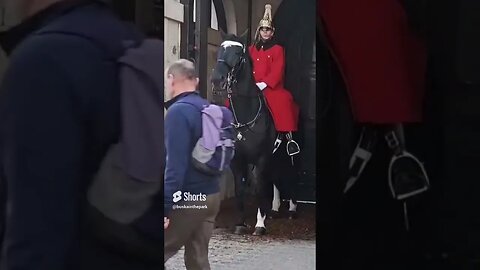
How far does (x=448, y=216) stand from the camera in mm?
2773

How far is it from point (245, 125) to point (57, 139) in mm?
761

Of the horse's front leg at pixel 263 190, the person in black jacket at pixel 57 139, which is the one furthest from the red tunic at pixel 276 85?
the person in black jacket at pixel 57 139

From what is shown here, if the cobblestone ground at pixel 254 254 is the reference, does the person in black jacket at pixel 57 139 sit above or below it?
above

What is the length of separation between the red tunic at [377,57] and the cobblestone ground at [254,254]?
572mm

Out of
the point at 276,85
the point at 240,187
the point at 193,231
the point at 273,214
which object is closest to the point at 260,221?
the point at 273,214

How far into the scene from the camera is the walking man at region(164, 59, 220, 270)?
2762 millimetres

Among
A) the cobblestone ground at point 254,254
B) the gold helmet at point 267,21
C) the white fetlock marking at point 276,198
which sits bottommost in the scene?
the cobblestone ground at point 254,254

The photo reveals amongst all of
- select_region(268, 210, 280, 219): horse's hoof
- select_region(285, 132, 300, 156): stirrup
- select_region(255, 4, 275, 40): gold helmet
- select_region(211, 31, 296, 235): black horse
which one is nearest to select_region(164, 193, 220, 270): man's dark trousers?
select_region(211, 31, 296, 235): black horse

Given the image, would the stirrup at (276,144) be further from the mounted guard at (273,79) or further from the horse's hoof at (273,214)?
the horse's hoof at (273,214)

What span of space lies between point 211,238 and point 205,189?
0.20 metres

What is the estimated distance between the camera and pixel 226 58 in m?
2.76

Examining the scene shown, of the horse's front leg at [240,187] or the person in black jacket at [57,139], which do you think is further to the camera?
the person in black jacket at [57,139]

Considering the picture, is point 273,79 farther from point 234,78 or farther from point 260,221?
point 260,221

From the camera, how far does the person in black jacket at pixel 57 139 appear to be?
2844 millimetres
